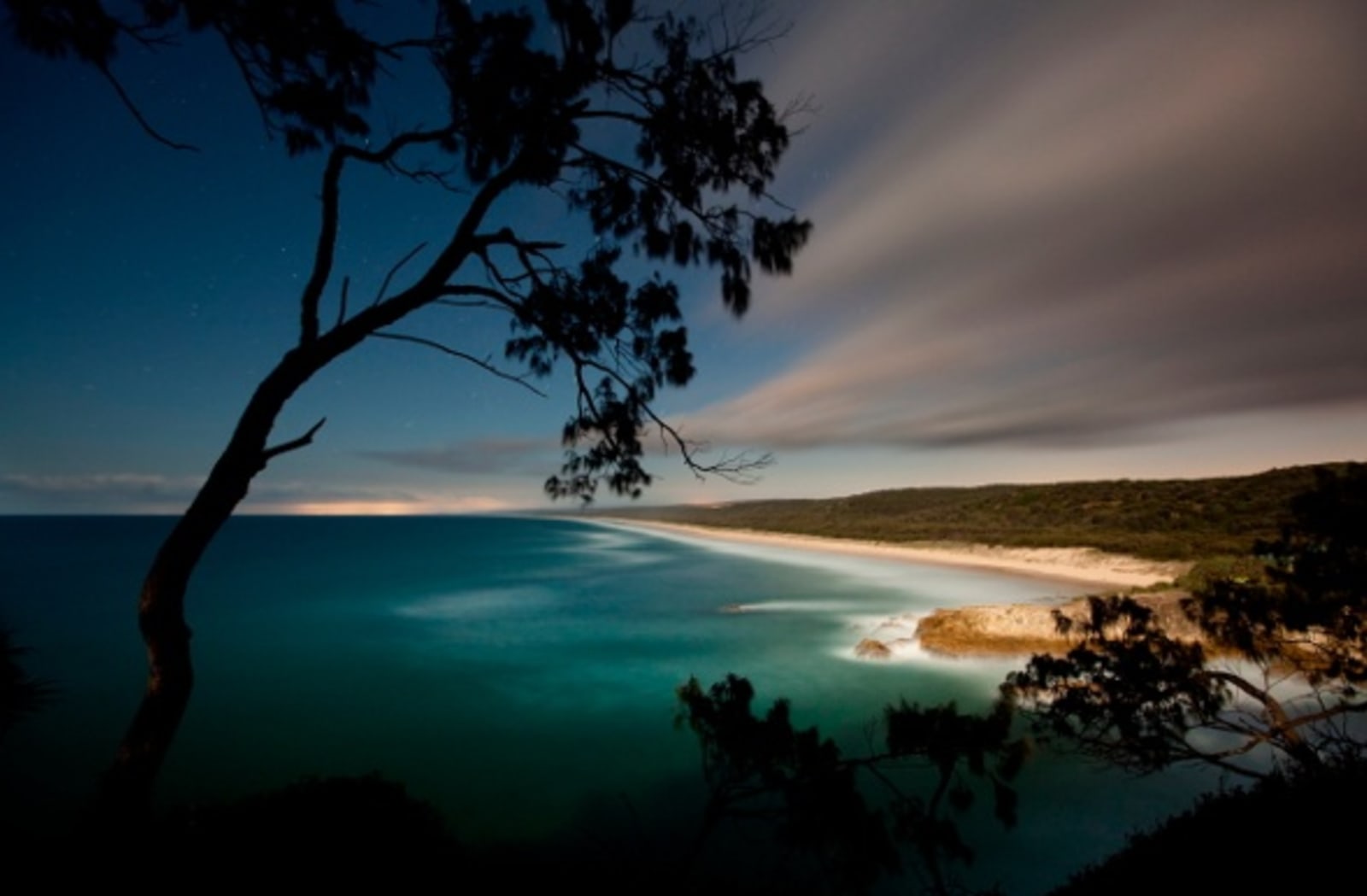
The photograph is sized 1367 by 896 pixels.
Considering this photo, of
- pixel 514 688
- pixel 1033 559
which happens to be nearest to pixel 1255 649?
pixel 514 688

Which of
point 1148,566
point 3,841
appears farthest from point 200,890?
point 1148,566

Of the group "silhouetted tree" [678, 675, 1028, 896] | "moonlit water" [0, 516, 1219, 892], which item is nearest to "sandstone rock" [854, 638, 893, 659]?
"moonlit water" [0, 516, 1219, 892]

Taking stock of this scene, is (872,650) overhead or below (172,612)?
below

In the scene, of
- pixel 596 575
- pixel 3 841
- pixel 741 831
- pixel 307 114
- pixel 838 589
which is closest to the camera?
pixel 307 114

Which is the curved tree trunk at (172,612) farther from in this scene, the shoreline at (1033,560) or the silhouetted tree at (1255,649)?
the shoreline at (1033,560)

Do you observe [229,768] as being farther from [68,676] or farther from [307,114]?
[307,114]

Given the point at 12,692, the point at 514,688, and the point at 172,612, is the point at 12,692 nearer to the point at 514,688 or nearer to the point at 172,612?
the point at 172,612

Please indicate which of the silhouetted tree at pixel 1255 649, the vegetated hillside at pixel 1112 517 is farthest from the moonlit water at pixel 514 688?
the vegetated hillside at pixel 1112 517
